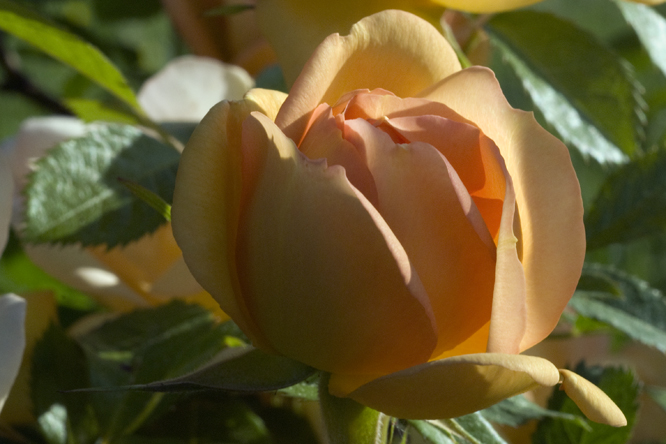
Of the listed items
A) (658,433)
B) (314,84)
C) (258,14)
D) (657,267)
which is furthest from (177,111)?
(657,267)

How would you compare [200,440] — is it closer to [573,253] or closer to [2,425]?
[2,425]

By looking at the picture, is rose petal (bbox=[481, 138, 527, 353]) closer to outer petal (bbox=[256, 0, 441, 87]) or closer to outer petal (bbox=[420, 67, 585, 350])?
outer petal (bbox=[420, 67, 585, 350])

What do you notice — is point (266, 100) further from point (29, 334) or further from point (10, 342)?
point (29, 334)

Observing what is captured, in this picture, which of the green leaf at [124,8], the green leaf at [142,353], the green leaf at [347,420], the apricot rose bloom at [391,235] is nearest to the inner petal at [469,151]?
the apricot rose bloom at [391,235]

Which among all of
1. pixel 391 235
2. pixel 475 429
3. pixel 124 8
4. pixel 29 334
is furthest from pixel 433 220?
pixel 124 8

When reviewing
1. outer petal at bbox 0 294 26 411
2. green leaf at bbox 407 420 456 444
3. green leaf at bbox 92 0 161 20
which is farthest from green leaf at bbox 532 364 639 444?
green leaf at bbox 92 0 161 20

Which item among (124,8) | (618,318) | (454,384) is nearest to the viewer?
(454,384)
